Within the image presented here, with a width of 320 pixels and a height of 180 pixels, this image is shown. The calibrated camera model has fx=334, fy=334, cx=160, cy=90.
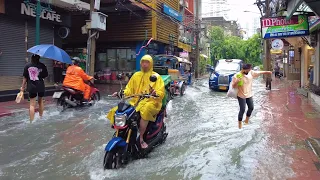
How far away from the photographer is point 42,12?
1509cm

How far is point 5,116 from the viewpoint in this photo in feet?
32.0

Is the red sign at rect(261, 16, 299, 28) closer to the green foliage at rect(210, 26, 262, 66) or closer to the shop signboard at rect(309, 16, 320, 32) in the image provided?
the shop signboard at rect(309, 16, 320, 32)

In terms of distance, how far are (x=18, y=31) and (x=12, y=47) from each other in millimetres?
784

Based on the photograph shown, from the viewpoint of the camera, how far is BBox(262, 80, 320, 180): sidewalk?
5.26m

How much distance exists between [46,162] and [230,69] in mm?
17205

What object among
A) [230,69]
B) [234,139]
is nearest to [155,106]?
[234,139]

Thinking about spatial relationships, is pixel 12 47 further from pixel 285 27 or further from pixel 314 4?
pixel 314 4

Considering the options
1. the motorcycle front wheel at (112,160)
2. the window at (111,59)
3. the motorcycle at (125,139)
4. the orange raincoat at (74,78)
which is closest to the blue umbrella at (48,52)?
the orange raincoat at (74,78)

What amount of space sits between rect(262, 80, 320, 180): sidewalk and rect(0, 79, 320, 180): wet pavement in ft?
0.05

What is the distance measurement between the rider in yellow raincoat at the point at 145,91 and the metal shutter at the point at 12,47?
995 cm

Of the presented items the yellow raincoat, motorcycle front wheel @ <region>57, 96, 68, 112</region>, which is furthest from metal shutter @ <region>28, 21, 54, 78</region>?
the yellow raincoat

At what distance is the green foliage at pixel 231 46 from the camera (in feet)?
195

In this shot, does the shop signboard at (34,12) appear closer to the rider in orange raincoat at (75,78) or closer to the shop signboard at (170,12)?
the rider in orange raincoat at (75,78)

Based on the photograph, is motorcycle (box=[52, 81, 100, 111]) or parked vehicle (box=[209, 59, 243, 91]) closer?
motorcycle (box=[52, 81, 100, 111])
